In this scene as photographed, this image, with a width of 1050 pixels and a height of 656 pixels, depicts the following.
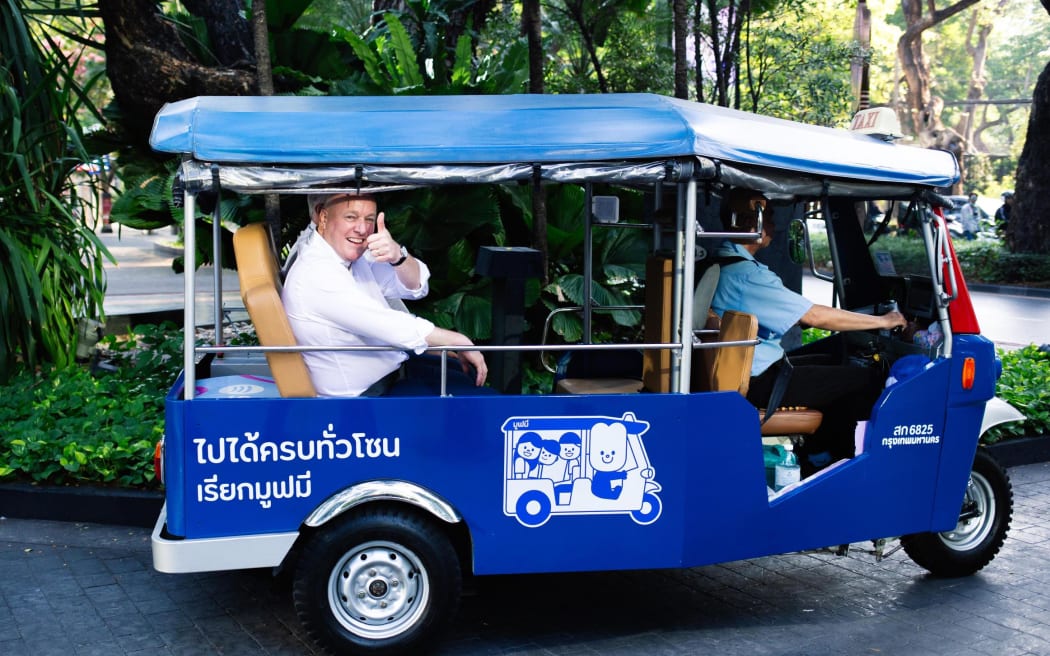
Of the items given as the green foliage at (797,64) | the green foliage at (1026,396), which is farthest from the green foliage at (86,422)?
the green foliage at (797,64)

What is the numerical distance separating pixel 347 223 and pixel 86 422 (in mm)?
2737

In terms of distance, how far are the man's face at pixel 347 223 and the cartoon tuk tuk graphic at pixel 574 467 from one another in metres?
0.95

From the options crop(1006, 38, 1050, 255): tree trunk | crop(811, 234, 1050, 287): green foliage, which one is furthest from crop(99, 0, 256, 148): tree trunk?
crop(1006, 38, 1050, 255): tree trunk

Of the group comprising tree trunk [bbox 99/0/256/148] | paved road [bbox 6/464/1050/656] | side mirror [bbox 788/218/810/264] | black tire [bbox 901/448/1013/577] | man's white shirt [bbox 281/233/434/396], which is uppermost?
tree trunk [bbox 99/0/256/148]

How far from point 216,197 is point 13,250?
3488 mm

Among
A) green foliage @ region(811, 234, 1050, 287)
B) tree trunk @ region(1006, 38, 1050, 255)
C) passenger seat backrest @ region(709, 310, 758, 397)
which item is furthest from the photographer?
green foliage @ region(811, 234, 1050, 287)

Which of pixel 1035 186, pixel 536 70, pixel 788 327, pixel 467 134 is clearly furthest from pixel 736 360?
pixel 1035 186

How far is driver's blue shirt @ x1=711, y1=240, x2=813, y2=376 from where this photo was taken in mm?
4648

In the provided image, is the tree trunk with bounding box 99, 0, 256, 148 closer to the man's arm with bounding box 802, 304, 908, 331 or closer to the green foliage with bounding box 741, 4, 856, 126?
the man's arm with bounding box 802, 304, 908, 331

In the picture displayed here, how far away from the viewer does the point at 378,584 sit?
4059mm

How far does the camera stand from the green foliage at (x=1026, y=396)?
23.4 feet

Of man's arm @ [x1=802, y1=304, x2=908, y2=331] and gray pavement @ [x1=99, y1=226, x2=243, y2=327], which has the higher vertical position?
man's arm @ [x1=802, y1=304, x2=908, y2=331]

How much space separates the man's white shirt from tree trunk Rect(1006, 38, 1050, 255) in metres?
16.4

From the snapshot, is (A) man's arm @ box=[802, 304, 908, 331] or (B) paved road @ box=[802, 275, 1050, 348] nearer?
(A) man's arm @ box=[802, 304, 908, 331]
